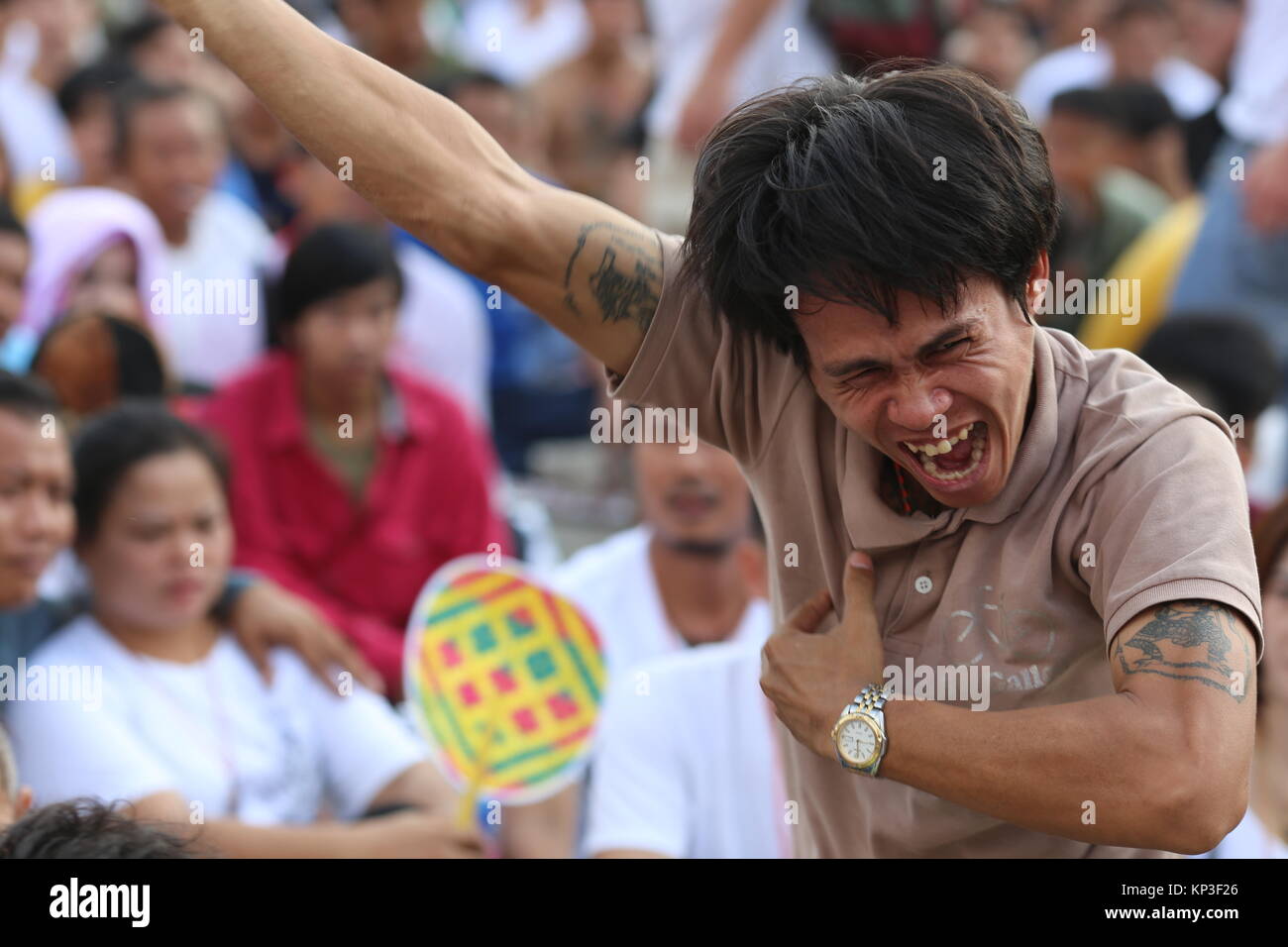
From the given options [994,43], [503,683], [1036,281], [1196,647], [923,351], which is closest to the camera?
[1196,647]

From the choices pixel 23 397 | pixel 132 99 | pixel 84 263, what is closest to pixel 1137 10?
pixel 132 99

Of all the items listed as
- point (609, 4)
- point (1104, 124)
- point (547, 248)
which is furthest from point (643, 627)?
point (609, 4)

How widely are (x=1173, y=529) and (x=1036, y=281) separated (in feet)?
1.22

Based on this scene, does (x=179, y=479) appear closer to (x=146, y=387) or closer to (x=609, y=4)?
(x=146, y=387)

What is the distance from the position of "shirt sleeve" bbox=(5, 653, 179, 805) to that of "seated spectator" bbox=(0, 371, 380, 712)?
0.10 meters

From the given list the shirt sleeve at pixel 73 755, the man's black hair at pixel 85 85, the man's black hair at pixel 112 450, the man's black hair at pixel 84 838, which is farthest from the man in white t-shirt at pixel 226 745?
the man's black hair at pixel 85 85

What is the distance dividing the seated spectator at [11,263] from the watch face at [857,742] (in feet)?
11.0

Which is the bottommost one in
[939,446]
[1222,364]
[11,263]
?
[939,446]

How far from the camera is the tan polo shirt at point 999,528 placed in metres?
1.85

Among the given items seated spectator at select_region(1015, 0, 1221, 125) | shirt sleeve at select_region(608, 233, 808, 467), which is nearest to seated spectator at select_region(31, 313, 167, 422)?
shirt sleeve at select_region(608, 233, 808, 467)

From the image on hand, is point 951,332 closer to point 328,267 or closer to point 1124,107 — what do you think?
point 328,267

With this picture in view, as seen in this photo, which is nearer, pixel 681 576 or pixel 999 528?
pixel 999 528

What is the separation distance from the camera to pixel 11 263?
4492 mm

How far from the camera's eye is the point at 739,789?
340 cm
